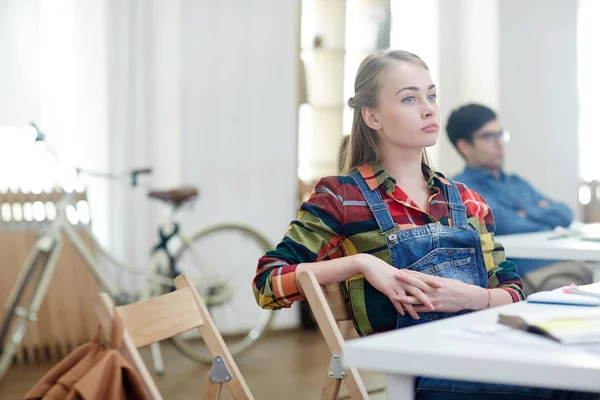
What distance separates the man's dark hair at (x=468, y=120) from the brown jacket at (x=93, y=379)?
2.92 meters

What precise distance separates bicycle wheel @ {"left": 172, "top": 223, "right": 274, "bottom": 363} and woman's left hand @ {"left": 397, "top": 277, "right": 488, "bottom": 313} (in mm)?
2773

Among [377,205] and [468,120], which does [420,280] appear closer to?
[377,205]

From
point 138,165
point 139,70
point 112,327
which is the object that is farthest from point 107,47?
point 112,327

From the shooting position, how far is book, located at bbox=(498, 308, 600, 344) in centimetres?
136

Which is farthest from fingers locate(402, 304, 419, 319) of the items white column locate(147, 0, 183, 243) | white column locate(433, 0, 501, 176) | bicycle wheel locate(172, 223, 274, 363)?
white column locate(433, 0, 501, 176)

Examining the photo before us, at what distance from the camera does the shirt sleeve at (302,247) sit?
6.30 ft

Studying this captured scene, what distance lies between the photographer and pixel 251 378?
4.36 m

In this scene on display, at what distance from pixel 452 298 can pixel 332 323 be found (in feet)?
0.85

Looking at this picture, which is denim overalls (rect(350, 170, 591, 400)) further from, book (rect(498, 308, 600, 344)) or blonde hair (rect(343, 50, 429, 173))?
book (rect(498, 308, 600, 344))

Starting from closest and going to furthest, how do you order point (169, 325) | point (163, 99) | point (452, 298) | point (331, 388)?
point (169, 325) < point (452, 298) < point (331, 388) < point (163, 99)

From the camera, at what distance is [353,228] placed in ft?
Answer: 6.74

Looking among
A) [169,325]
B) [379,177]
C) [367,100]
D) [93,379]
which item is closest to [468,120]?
[367,100]

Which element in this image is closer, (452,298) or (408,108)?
(452,298)

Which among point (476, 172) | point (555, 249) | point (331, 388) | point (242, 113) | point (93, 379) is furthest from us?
point (242, 113)
